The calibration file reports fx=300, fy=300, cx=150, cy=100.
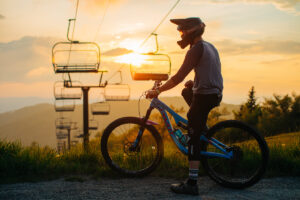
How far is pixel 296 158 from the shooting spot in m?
4.81

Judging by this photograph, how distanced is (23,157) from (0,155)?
51cm

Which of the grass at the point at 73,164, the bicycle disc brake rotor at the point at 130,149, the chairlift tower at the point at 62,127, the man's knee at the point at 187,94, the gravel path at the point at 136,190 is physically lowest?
the chairlift tower at the point at 62,127

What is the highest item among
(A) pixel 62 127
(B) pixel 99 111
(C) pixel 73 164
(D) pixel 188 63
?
(D) pixel 188 63

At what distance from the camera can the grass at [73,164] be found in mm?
4457

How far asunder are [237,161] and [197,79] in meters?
1.24

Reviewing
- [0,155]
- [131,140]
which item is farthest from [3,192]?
[131,140]

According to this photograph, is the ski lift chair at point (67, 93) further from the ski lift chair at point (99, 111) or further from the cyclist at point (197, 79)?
the cyclist at point (197, 79)

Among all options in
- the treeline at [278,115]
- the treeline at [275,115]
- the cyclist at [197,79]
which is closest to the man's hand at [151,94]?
the cyclist at [197,79]

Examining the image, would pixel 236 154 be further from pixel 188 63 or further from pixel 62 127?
pixel 62 127

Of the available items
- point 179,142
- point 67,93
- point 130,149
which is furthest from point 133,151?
point 67,93

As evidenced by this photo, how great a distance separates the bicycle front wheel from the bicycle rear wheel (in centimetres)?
80

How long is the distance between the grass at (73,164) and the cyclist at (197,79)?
0.76 m

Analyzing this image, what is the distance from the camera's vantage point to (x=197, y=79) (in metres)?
3.76

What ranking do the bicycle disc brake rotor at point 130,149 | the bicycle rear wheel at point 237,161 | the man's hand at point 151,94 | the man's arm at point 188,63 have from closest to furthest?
the man's arm at point 188,63 < the bicycle rear wheel at point 237,161 < the man's hand at point 151,94 < the bicycle disc brake rotor at point 130,149
